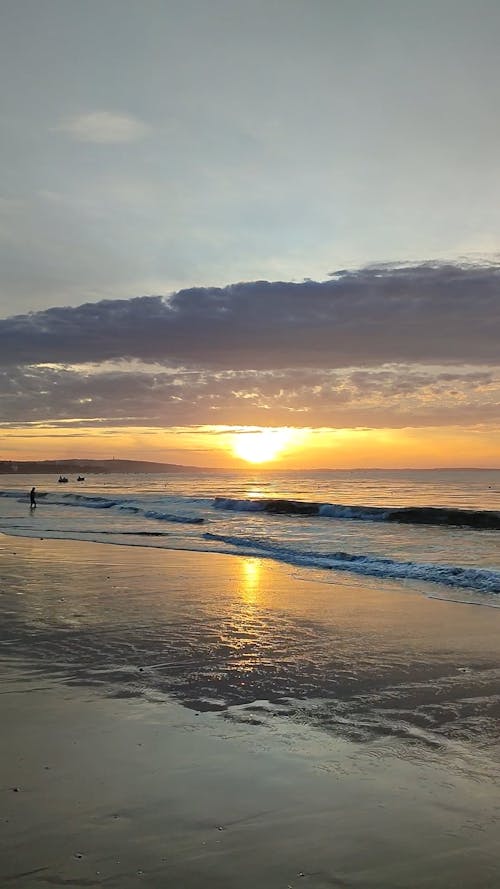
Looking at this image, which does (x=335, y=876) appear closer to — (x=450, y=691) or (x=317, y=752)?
(x=317, y=752)

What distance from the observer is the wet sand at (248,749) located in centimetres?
419

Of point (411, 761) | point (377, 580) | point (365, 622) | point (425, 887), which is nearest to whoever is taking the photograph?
point (425, 887)

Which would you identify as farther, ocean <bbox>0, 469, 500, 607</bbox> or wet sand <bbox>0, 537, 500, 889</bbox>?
ocean <bbox>0, 469, 500, 607</bbox>

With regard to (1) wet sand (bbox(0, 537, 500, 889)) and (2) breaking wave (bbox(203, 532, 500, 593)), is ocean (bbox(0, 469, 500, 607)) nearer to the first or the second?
(2) breaking wave (bbox(203, 532, 500, 593))

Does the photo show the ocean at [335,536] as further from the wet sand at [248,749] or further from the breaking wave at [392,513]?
the wet sand at [248,749]

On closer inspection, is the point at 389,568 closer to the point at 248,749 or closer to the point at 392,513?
the point at 248,749

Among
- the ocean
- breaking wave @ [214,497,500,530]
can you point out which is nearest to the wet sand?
the ocean

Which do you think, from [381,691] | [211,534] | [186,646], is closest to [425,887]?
[381,691]

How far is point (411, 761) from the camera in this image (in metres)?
5.80

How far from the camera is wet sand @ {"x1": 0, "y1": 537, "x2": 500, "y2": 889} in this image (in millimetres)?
4188

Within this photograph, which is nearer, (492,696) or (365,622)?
(492,696)

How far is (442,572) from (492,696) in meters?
11.1

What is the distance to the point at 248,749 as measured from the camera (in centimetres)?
601

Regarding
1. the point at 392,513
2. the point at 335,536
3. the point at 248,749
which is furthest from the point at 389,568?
the point at 392,513
